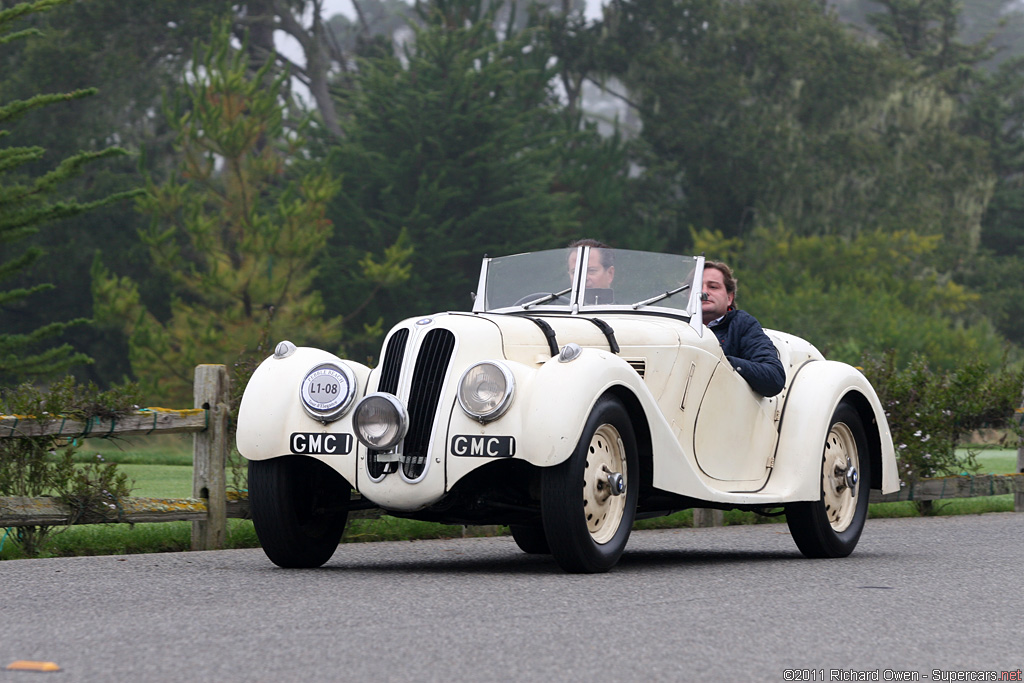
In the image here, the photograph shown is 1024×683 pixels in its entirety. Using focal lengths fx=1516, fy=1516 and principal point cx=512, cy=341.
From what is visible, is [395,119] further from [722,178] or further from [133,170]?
[722,178]

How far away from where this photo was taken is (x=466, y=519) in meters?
7.69

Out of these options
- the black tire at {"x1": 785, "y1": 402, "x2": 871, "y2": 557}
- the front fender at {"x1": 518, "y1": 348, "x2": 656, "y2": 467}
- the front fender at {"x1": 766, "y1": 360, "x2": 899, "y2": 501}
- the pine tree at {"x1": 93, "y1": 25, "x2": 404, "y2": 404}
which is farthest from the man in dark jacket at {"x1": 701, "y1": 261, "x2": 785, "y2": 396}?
the pine tree at {"x1": 93, "y1": 25, "x2": 404, "y2": 404}

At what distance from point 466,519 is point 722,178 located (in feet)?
153

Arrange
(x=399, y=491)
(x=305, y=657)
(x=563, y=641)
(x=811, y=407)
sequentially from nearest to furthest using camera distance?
1. (x=305, y=657)
2. (x=563, y=641)
3. (x=399, y=491)
4. (x=811, y=407)

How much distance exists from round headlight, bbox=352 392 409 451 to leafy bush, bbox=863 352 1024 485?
7.68m

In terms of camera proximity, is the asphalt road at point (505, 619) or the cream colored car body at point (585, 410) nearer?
the asphalt road at point (505, 619)

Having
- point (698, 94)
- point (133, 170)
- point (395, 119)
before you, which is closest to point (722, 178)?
point (698, 94)

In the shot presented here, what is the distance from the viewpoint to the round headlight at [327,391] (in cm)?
748

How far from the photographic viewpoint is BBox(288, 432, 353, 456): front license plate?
291 inches

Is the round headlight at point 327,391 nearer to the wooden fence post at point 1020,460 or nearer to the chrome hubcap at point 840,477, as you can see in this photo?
the chrome hubcap at point 840,477

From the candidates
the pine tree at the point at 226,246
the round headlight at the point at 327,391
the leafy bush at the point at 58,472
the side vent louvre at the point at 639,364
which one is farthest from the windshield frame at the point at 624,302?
the pine tree at the point at 226,246

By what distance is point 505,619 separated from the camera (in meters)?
5.64

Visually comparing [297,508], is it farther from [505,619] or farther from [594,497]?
[505,619]

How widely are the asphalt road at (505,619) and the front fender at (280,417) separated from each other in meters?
0.58
